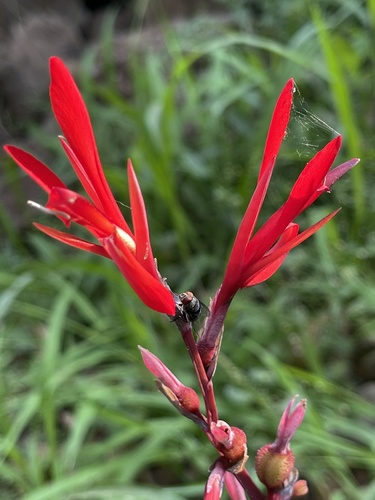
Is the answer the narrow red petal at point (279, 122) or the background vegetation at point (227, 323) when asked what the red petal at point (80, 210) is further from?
the background vegetation at point (227, 323)

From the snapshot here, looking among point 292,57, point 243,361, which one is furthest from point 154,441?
point 292,57

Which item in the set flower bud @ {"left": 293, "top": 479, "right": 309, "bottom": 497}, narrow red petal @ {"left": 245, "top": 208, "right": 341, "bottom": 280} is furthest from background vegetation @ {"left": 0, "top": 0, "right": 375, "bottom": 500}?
narrow red petal @ {"left": 245, "top": 208, "right": 341, "bottom": 280}

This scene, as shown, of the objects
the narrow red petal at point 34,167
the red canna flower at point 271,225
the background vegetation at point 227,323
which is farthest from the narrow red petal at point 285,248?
the background vegetation at point 227,323

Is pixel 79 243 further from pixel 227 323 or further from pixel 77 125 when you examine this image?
pixel 227 323

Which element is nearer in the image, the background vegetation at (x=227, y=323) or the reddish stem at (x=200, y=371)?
the reddish stem at (x=200, y=371)

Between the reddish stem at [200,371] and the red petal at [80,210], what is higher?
the red petal at [80,210]

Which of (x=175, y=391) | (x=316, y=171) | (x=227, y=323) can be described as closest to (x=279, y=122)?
(x=316, y=171)

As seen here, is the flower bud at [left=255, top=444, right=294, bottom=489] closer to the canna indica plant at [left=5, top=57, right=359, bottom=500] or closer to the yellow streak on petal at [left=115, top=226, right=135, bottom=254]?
the canna indica plant at [left=5, top=57, right=359, bottom=500]

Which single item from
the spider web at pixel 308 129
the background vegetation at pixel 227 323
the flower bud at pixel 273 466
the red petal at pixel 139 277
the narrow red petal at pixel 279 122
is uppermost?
the narrow red petal at pixel 279 122
